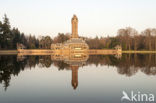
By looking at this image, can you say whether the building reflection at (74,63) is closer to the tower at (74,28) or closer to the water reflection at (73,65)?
the water reflection at (73,65)

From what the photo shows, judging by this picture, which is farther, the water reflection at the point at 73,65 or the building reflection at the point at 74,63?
the water reflection at the point at 73,65

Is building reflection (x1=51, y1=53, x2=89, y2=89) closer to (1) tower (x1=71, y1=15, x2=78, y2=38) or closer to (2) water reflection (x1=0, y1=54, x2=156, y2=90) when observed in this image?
(2) water reflection (x1=0, y1=54, x2=156, y2=90)

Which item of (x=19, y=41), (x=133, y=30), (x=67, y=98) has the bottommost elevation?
(x=67, y=98)

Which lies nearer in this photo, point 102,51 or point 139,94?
point 139,94

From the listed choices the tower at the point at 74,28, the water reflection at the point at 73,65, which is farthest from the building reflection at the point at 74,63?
the tower at the point at 74,28

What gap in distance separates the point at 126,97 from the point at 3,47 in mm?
62291

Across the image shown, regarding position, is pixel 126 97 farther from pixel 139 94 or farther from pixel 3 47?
pixel 3 47

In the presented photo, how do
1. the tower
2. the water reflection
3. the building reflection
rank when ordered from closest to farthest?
1. the building reflection
2. the water reflection
3. the tower

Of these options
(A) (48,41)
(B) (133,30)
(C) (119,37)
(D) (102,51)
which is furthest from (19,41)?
(B) (133,30)

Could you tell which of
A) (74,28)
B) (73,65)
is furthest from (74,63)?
(74,28)

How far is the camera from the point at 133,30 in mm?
85750

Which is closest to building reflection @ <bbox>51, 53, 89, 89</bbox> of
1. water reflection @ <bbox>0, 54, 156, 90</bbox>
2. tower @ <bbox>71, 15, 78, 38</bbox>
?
water reflection @ <bbox>0, 54, 156, 90</bbox>

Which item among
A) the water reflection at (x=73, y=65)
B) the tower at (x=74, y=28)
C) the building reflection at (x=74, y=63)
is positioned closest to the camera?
the building reflection at (x=74, y=63)

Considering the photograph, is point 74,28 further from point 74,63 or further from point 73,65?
point 73,65
